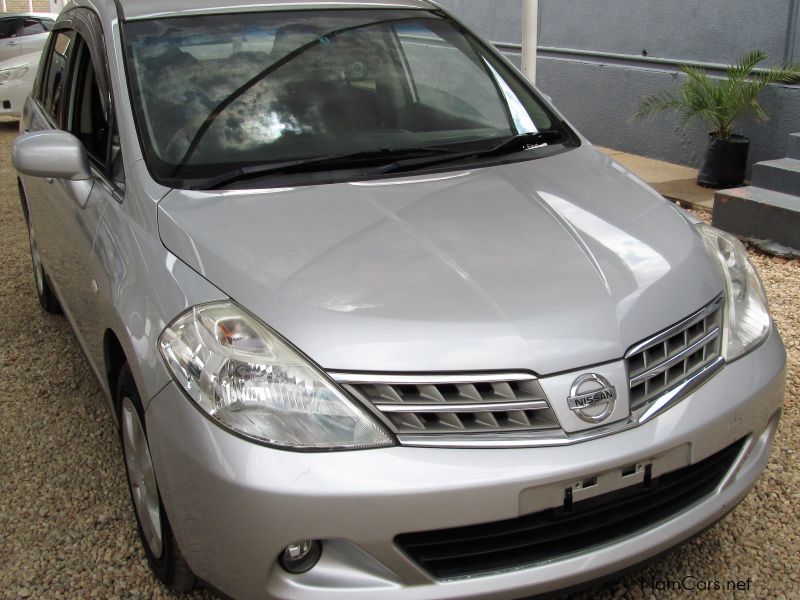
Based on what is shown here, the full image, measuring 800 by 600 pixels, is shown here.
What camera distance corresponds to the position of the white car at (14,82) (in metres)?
11.2

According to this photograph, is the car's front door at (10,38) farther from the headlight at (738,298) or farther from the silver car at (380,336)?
the headlight at (738,298)

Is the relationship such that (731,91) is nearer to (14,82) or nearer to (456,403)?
(456,403)

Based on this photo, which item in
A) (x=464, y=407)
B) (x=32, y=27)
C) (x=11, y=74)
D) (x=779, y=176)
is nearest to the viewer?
(x=464, y=407)

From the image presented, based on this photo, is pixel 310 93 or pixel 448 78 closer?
pixel 310 93

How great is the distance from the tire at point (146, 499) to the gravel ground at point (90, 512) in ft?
0.42

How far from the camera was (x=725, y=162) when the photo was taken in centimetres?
664

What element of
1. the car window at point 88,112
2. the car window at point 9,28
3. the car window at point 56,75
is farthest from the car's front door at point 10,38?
the car window at point 88,112

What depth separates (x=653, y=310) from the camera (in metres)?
2.30

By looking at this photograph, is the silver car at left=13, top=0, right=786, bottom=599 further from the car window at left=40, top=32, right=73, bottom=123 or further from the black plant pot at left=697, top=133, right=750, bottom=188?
the black plant pot at left=697, top=133, right=750, bottom=188

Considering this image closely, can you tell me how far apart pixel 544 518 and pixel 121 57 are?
2045 mm

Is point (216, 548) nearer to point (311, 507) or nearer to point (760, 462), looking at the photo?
point (311, 507)

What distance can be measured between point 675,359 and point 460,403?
23.5 inches

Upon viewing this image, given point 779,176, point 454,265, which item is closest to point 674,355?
point 454,265

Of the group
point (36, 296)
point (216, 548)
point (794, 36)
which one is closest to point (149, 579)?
point (216, 548)
